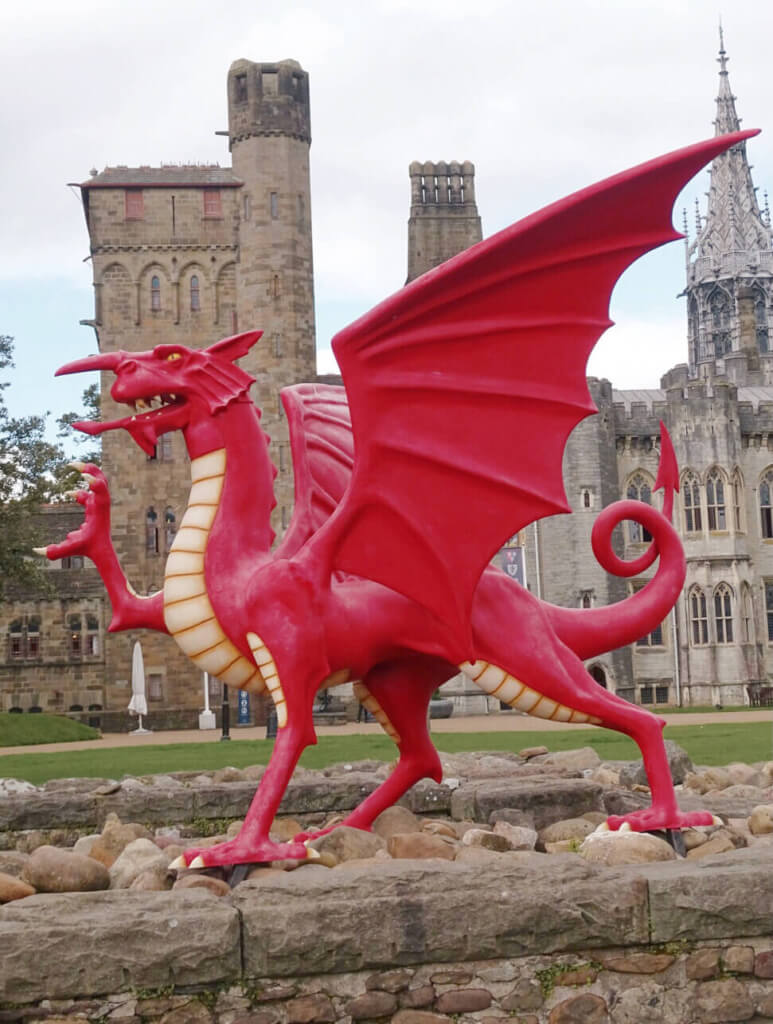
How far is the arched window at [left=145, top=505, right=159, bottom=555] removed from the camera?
37781 mm

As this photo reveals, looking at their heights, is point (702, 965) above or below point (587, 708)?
below

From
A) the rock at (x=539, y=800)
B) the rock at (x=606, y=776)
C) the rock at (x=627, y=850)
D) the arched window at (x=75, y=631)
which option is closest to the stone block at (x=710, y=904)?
the rock at (x=627, y=850)

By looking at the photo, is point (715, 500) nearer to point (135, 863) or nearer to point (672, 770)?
point (672, 770)

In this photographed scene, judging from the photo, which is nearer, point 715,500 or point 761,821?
point 761,821

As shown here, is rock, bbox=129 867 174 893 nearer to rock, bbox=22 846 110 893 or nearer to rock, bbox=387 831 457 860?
rock, bbox=22 846 110 893

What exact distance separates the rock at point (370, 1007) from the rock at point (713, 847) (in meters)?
Answer: 1.81

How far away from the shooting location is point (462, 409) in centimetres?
608

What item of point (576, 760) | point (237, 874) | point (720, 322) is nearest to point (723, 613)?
point (576, 760)

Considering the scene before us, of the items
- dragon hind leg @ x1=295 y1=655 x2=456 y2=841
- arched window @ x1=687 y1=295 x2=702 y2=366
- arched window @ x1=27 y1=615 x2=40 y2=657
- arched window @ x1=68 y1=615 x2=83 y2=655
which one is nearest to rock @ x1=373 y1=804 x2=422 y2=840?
dragon hind leg @ x1=295 y1=655 x2=456 y2=841

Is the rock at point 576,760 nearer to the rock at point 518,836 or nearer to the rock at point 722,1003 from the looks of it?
the rock at point 518,836

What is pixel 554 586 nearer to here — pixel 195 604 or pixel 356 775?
pixel 356 775

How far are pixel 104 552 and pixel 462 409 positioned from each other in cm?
193

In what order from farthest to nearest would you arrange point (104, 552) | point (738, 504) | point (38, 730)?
point (738, 504) → point (38, 730) → point (104, 552)

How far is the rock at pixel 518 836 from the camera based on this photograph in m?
6.61
